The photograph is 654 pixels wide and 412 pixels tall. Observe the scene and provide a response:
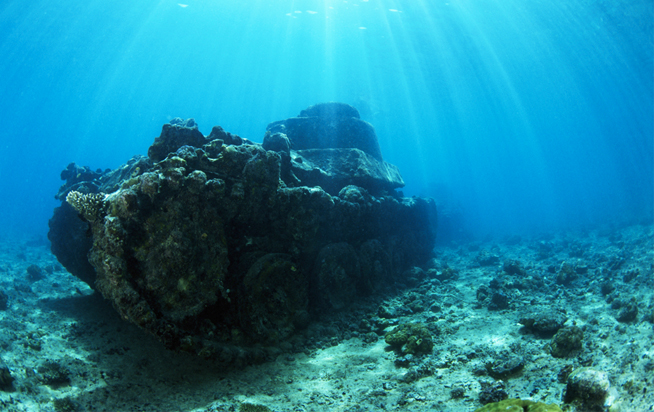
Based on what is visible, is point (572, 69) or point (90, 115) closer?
point (572, 69)

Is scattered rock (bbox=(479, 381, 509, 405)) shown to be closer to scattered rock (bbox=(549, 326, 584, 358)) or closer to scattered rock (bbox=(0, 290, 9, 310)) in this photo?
scattered rock (bbox=(549, 326, 584, 358))

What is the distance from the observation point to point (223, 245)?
24.5 feet

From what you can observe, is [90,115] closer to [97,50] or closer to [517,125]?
[97,50]

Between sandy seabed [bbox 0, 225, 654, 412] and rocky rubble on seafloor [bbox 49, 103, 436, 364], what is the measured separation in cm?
77

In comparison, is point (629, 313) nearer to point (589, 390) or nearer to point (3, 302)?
point (589, 390)

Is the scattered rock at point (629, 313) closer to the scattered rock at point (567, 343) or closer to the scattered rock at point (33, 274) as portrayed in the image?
the scattered rock at point (567, 343)

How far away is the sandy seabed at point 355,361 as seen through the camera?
5.12 metres

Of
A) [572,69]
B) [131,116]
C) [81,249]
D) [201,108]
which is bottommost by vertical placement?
[81,249]

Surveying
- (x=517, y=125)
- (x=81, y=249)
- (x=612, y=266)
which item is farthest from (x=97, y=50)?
(x=517, y=125)

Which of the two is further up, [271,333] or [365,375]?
[271,333]

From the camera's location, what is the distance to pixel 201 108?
12025 centimetres

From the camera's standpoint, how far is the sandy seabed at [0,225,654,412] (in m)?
5.12

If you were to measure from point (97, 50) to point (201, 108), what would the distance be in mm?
54960

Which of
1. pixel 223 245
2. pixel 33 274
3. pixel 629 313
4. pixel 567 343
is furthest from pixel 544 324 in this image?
pixel 33 274
